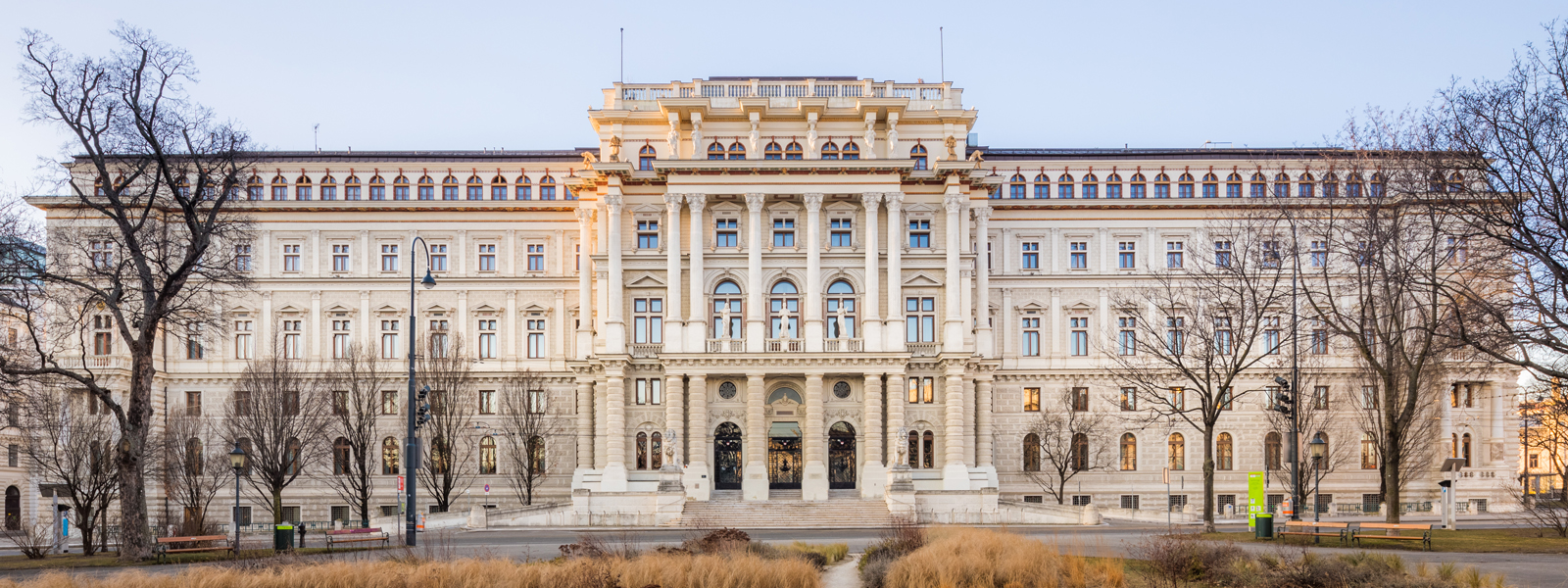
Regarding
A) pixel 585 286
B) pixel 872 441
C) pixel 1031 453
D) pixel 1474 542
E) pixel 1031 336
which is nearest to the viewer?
pixel 1474 542

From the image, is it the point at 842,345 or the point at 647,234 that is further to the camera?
the point at 647,234

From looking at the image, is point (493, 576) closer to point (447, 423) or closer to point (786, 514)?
point (786, 514)

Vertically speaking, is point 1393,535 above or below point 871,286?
below

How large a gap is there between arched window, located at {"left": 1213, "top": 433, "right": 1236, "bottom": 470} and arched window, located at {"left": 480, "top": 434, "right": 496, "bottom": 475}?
39.3m

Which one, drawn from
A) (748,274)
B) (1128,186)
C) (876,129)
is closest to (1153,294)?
(1128,186)

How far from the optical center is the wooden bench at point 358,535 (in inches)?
1544

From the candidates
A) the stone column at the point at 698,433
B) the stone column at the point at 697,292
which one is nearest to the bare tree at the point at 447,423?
the stone column at the point at 698,433

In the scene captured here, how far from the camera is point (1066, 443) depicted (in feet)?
216

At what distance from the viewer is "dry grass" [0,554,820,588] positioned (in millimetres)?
21781

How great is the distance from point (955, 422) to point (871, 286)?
769 cm

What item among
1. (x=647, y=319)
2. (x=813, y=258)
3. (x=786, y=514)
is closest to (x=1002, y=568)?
(x=786, y=514)

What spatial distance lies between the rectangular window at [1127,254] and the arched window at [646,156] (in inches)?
1043

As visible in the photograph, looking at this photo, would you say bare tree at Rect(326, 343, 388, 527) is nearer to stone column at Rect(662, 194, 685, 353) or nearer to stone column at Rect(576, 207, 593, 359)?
Answer: stone column at Rect(576, 207, 593, 359)

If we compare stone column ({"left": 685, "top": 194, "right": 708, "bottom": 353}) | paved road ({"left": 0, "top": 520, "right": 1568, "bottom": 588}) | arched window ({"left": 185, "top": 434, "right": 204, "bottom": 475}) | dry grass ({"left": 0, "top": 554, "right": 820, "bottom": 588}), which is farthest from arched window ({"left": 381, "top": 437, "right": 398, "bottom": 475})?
dry grass ({"left": 0, "top": 554, "right": 820, "bottom": 588})
